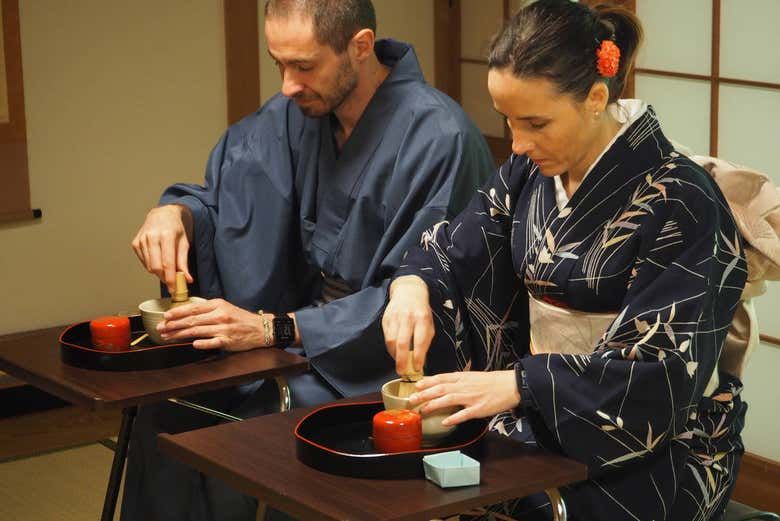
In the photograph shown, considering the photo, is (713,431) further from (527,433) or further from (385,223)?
(385,223)

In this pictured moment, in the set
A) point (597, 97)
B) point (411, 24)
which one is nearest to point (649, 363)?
point (597, 97)

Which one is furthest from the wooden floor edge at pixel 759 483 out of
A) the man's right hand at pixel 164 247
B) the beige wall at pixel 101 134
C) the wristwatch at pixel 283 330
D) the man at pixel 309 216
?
the beige wall at pixel 101 134

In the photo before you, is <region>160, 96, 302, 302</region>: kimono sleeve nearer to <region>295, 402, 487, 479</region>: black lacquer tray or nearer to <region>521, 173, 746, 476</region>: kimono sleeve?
<region>295, 402, 487, 479</region>: black lacquer tray

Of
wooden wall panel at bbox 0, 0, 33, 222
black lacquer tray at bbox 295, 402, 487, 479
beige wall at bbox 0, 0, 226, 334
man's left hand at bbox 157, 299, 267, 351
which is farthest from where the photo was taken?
beige wall at bbox 0, 0, 226, 334

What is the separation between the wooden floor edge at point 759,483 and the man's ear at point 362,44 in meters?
1.80

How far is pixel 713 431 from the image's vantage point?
7.84 feet

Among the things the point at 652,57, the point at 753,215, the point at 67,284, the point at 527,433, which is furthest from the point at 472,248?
the point at 67,284

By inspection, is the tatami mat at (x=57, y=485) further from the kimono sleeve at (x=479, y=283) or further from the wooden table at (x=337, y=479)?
the wooden table at (x=337, y=479)

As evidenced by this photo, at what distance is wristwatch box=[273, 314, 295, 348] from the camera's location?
2891mm

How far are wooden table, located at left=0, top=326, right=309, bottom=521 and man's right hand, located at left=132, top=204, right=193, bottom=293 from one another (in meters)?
0.31

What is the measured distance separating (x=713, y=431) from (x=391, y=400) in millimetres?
626

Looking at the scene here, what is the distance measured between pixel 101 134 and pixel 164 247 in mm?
2041

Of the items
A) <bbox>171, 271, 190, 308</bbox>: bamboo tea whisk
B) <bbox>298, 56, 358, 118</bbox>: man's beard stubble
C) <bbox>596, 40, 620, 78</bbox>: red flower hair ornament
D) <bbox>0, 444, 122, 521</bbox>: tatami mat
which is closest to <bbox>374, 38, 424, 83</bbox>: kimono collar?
<bbox>298, 56, 358, 118</bbox>: man's beard stubble

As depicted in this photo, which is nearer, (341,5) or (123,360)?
(123,360)
